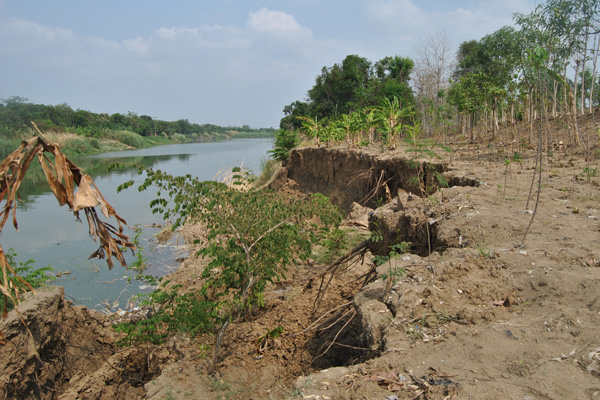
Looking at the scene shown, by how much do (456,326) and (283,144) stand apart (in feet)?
47.0

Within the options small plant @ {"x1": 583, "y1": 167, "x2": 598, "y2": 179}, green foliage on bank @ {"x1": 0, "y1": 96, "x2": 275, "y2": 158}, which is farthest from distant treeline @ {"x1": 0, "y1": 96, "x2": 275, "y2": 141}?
small plant @ {"x1": 583, "y1": 167, "x2": 598, "y2": 179}

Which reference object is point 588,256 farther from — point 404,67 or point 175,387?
point 404,67

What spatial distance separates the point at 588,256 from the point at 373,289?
1.73 metres

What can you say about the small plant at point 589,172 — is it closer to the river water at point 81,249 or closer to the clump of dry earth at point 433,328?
the clump of dry earth at point 433,328

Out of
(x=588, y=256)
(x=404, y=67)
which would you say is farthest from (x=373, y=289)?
(x=404, y=67)

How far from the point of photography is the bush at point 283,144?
16266 millimetres

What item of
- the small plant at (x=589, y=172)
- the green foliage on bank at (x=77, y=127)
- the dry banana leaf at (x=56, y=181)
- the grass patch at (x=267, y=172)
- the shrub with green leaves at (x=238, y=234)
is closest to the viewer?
the dry banana leaf at (x=56, y=181)

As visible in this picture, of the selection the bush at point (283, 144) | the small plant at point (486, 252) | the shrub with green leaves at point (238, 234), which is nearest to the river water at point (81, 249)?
the shrub with green leaves at point (238, 234)

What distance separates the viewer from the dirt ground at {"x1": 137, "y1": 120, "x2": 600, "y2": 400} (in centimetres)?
214

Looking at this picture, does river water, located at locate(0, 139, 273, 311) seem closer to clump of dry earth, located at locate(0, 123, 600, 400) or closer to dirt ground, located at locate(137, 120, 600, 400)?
clump of dry earth, located at locate(0, 123, 600, 400)

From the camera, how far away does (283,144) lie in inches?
652

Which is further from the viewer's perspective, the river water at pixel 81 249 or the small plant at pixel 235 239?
the river water at pixel 81 249

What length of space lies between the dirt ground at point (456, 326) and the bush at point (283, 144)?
1120cm

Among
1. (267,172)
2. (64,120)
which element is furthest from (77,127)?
(267,172)
